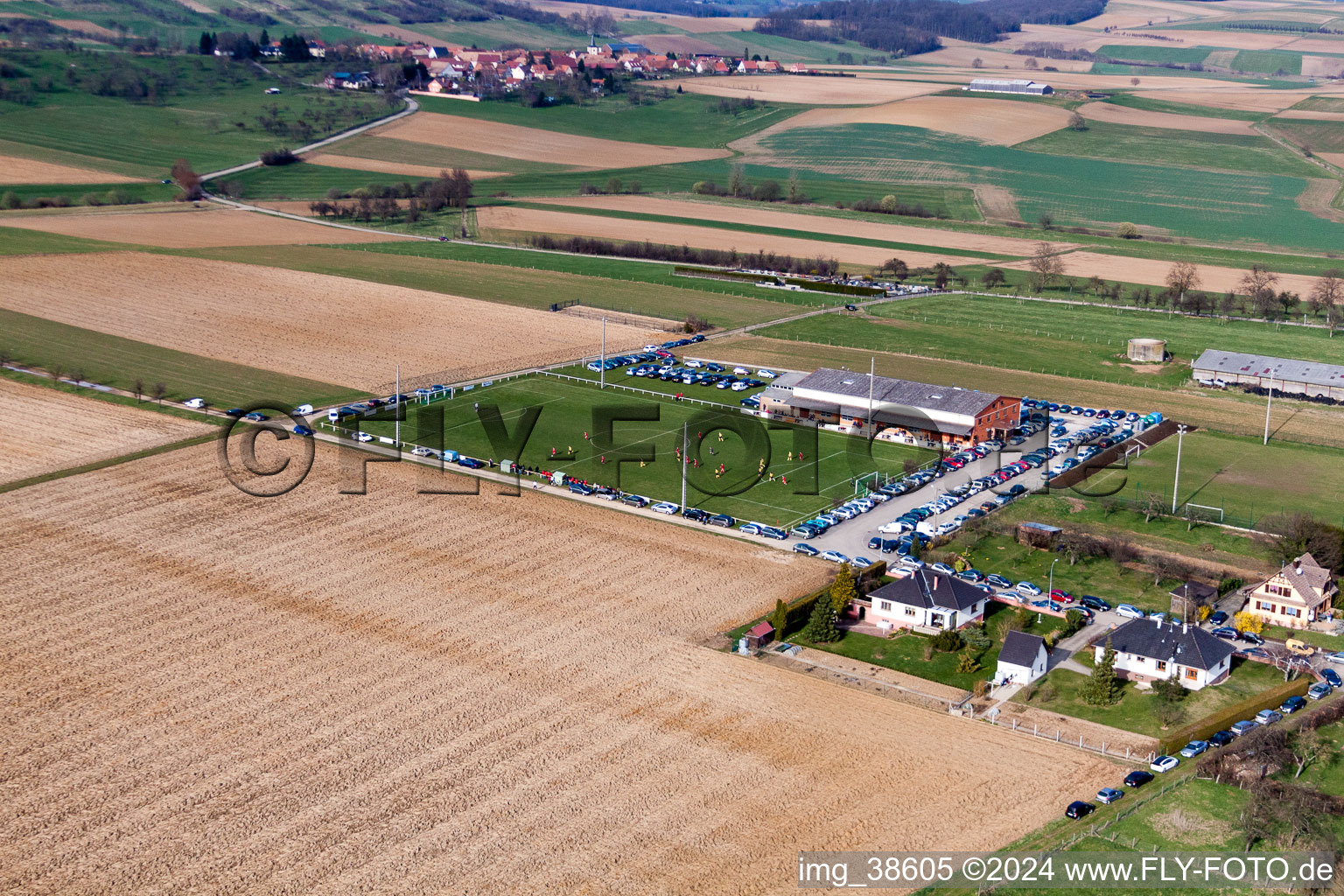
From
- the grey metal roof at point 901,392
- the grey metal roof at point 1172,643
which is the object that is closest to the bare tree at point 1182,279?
the grey metal roof at point 901,392

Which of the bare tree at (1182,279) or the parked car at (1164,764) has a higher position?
the bare tree at (1182,279)

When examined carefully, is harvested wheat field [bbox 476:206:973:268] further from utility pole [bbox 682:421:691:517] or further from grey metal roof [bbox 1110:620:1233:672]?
grey metal roof [bbox 1110:620:1233:672]

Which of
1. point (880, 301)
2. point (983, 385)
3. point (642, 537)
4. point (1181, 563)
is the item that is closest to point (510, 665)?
point (642, 537)

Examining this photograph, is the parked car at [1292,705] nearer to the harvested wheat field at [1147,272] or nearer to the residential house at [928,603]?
the residential house at [928,603]

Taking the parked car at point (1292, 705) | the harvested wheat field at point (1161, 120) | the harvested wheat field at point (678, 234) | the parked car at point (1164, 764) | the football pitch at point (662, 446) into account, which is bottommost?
the parked car at point (1164, 764)

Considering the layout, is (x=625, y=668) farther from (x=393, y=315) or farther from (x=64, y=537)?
(x=393, y=315)

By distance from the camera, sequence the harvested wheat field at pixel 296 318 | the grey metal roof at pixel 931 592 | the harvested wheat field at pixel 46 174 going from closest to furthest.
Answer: the grey metal roof at pixel 931 592 → the harvested wheat field at pixel 296 318 → the harvested wheat field at pixel 46 174

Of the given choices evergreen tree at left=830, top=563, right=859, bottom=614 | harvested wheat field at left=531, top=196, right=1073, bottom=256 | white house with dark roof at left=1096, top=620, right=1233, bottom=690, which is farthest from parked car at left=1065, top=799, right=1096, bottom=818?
harvested wheat field at left=531, top=196, right=1073, bottom=256
